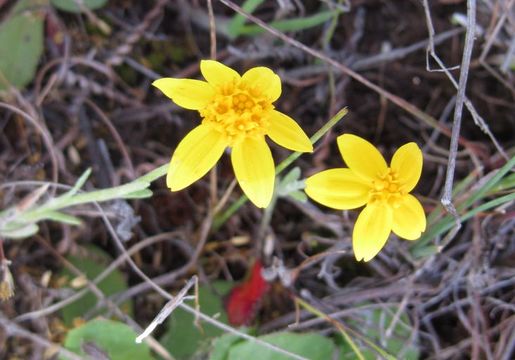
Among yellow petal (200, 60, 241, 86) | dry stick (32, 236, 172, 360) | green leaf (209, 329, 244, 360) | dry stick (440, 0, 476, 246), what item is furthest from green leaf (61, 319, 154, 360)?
dry stick (440, 0, 476, 246)

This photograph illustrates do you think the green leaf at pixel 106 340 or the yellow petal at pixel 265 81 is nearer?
the yellow petal at pixel 265 81

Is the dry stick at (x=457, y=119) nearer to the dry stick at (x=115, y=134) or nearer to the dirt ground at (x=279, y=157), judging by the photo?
the dirt ground at (x=279, y=157)

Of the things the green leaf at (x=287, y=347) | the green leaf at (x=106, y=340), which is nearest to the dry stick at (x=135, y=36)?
the green leaf at (x=106, y=340)

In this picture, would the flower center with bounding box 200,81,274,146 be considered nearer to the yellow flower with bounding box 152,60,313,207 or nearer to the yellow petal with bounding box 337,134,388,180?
the yellow flower with bounding box 152,60,313,207

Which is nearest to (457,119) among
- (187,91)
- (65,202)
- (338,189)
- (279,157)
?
(338,189)

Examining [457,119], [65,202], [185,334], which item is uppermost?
[457,119]

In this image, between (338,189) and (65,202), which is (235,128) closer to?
(338,189)
